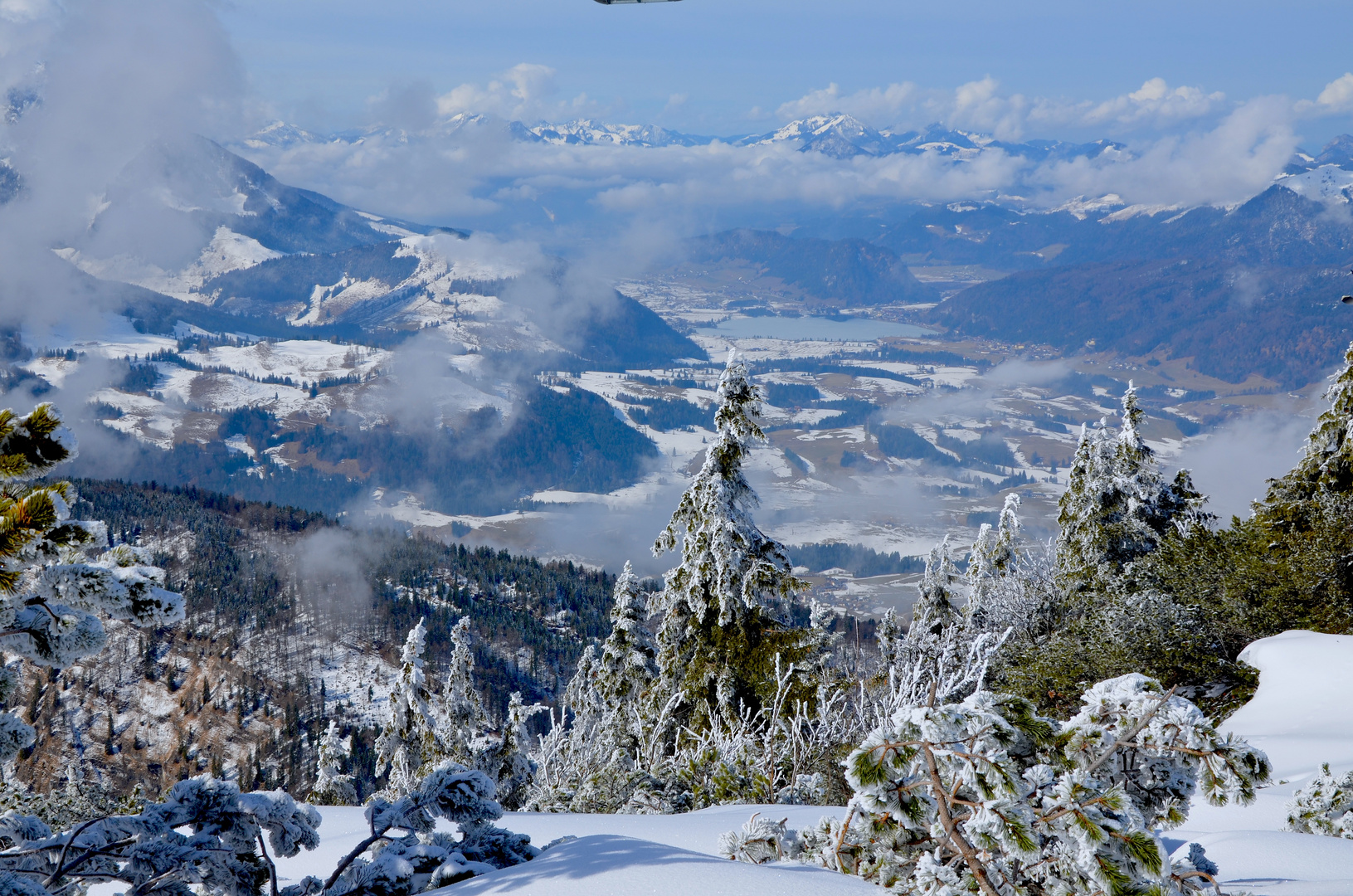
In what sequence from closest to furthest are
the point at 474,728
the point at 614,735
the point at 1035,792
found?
the point at 1035,792
the point at 614,735
the point at 474,728

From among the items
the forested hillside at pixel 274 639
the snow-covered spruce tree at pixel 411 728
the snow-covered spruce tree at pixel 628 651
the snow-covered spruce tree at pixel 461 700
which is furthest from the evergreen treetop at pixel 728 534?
the forested hillside at pixel 274 639

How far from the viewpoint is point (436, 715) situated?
78.4 ft

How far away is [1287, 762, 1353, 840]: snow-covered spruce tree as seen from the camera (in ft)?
16.6

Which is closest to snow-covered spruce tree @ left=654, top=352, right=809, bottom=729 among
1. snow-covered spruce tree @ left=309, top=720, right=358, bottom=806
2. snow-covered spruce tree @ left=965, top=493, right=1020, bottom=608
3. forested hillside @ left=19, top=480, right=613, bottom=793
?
snow-covered spruce tree @ left=309, top=720, right=358, bottom=806

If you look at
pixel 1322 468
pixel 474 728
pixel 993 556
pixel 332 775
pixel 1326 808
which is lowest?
pixel 332 775

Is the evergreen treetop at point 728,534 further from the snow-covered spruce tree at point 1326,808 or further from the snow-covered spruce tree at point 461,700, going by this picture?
the snow-covered spruce tree at point 1326,808

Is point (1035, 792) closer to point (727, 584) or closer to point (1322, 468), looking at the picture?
point (727, 584)

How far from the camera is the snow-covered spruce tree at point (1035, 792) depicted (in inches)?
103

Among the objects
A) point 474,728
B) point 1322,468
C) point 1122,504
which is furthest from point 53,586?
point 1122,504

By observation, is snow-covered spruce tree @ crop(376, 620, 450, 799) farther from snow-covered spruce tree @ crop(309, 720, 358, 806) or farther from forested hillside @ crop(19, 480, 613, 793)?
forested hillside @ crop(19, 480, 613, 793)

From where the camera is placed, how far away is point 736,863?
364cm

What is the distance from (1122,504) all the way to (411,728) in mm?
22251

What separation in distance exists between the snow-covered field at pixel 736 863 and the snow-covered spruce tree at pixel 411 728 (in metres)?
14.6

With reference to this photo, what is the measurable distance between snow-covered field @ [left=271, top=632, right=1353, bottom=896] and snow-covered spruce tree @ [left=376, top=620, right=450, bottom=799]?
576 inches
